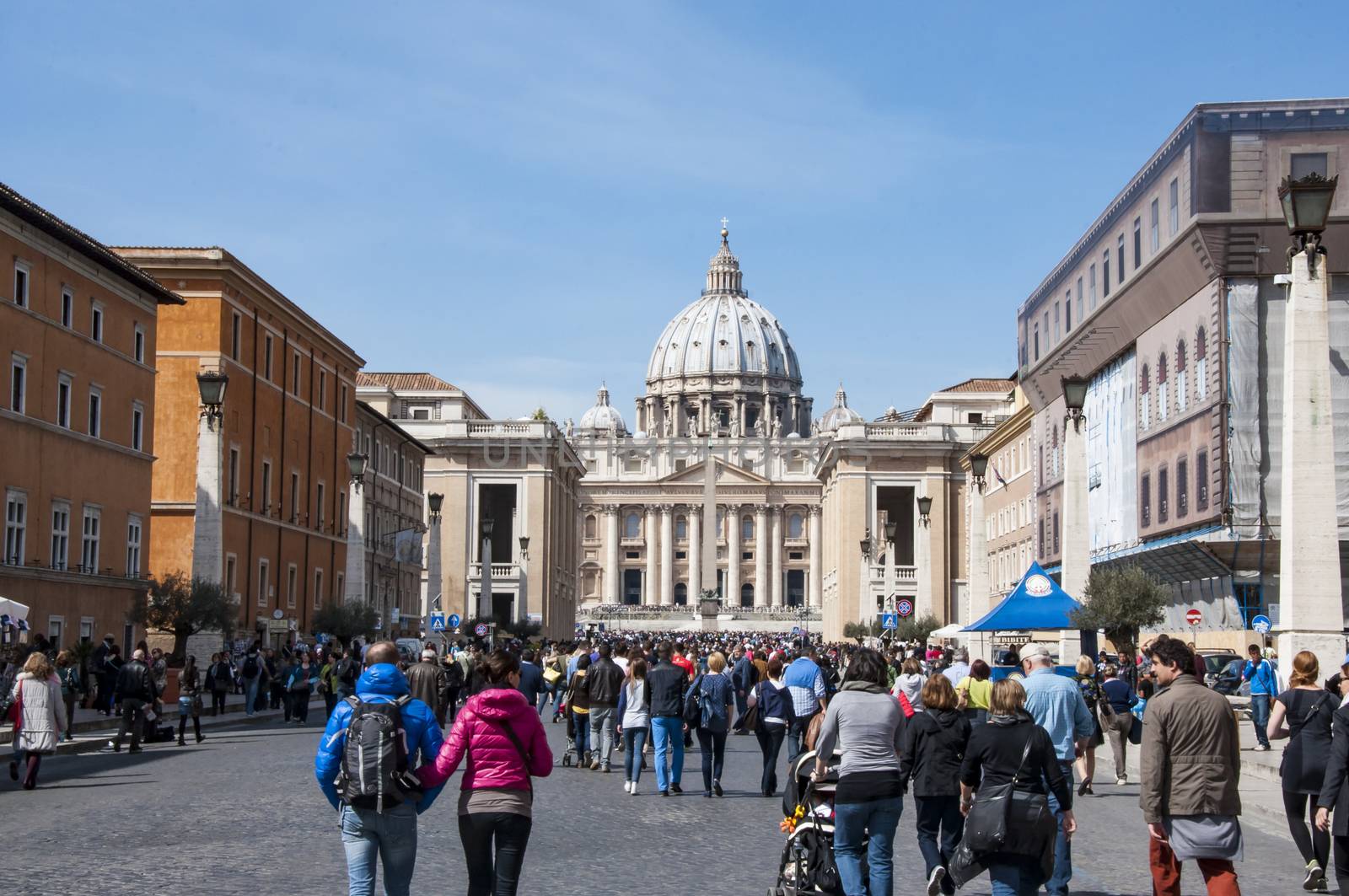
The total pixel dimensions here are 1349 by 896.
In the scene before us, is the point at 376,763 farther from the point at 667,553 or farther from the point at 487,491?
the point at 667,553

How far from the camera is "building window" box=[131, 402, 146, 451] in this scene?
43.0m

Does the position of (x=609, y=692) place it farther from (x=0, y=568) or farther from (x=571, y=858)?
(x=0, y=568)

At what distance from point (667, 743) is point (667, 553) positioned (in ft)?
524

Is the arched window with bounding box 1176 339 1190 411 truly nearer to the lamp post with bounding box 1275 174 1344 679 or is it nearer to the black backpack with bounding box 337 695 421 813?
the lamp post with bounding box 1275 174 1344 679

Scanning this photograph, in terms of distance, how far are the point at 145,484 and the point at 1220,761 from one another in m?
38.5

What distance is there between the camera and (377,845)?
8719 millimetres

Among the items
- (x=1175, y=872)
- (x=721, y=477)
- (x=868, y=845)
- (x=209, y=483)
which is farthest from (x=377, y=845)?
(x=721, y=477)

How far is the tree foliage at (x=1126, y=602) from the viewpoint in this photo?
39.9 metres

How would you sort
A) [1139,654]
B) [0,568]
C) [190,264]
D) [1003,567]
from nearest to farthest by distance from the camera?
[0,568], [1139,654], [190,264], [1003,567]

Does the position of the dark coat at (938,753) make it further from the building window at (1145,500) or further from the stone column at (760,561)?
the stone column at (760,561)

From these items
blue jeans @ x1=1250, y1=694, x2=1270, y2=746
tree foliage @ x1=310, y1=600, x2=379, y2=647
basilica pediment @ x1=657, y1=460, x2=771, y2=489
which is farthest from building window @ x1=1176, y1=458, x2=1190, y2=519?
basilica pediment @ x1=657, y1=460, x2=771, y2=489

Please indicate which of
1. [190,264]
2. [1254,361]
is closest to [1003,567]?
[1254,361]

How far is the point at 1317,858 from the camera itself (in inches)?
472

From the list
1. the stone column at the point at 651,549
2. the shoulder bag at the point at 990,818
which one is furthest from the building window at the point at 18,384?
the stone column at the point at 651,549
